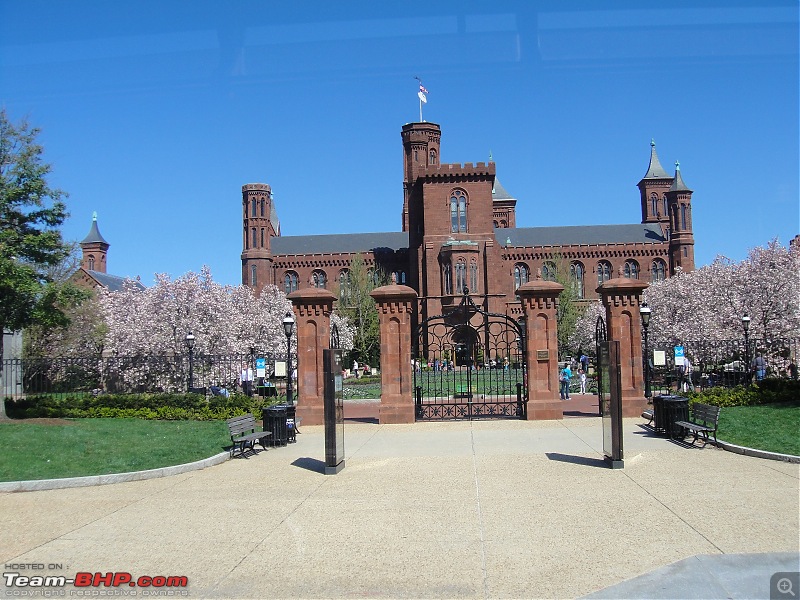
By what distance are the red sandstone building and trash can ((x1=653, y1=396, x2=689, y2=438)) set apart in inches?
1857

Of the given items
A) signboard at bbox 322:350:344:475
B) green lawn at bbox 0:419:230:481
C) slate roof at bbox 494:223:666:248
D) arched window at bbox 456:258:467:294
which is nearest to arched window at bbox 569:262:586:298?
slate roof at bbox 494:223:666:248

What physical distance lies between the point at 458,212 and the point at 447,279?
6.57m

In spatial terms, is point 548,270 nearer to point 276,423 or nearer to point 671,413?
point 671,413

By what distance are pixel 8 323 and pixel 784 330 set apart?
32959 millimetres

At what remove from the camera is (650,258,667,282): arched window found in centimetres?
7606

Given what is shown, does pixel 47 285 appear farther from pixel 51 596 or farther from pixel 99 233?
pixel 99 233

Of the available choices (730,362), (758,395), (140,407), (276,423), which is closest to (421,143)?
Result: (730,362)

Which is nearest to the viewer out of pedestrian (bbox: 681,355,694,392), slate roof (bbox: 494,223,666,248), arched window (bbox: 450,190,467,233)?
pedestrian (bbox: 681,355,694,392)

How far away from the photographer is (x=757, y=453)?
468 inches

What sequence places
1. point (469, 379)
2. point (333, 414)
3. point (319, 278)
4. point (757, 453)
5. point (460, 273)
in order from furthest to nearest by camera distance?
1. point (319, 278)
2. point (460, 273)
3. point (469, 379)
4. point (757, 453)
5. point (333, 414)

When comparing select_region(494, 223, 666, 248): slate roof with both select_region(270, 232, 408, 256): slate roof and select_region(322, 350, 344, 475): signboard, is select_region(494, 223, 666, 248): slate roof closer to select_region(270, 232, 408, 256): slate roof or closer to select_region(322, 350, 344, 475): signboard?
select_region(270, 232, 408, 256): slate roof

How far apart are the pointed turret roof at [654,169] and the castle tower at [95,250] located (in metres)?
71.6

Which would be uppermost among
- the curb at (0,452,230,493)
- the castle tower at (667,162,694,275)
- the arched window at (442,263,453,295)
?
the castle tower at (667,162,694,275)

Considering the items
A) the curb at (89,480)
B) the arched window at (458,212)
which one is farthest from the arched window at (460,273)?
the curb at (89,480)
